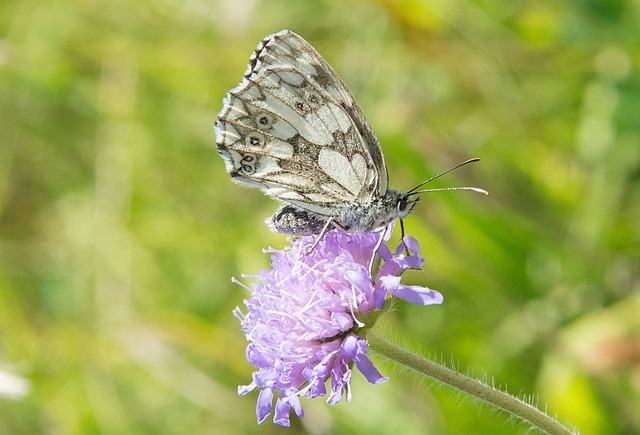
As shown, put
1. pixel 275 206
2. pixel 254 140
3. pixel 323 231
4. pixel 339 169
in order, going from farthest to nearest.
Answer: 1. pixel 275 206
2. pixel 254 140
3. pixel 339 169
4. pixel 323 231

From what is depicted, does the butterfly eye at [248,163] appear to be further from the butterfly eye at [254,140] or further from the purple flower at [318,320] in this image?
the purple flower at [318,320]

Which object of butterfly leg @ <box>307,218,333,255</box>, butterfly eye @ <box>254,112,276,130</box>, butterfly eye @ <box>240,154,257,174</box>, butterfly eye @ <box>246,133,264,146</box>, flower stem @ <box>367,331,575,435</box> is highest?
butterfly eye @ <box>254,112,276,130</box>

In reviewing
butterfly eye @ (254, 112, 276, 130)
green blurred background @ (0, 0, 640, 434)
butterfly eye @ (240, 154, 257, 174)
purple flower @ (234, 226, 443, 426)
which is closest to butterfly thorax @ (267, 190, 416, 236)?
purple flower @ (234, 226, 443, 426)

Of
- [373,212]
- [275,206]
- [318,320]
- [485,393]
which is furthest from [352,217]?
[275,206]

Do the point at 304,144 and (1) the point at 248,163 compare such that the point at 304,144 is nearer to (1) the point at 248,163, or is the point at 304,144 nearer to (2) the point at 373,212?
(1) the point at 248,163

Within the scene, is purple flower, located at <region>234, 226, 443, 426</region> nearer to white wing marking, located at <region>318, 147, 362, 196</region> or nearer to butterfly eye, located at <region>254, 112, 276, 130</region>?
white wing marking, located at <region>318, 147, 362, 196</region>

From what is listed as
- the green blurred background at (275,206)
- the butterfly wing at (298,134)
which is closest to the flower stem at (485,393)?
the butterfly wing at (298,134)

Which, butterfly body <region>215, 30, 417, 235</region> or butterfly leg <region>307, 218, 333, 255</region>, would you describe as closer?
butterfly leg <region>307, 218, 333, 255</region>

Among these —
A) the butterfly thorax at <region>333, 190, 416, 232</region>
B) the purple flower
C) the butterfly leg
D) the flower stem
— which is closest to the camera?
the flower stem
